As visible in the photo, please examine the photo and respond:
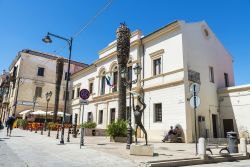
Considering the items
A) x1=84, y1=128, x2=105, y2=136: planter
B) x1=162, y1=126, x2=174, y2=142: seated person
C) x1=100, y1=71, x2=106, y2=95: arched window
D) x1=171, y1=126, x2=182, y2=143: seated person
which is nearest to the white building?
x1=171, y1=126, x2=182, y2=143: seated person

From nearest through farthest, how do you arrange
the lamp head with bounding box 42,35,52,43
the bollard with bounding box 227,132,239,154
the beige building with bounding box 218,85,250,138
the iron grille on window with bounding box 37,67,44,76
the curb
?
the curb < the bollard with bounding box 227,132,239,154 < the lamp head with bounding box 42,35,52,43 < the beige building with bounding box 218,85,250,138 < the iron grille on window with bounding box 37,67,44,76

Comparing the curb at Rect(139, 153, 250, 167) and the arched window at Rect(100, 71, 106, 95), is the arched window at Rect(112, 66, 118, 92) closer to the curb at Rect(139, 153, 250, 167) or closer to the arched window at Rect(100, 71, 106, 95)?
the arched window at Rect(100, 71, 106, 95)

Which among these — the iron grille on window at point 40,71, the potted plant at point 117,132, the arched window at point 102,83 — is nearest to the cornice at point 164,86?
the potted plant at point 117,132

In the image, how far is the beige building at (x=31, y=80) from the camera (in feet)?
117

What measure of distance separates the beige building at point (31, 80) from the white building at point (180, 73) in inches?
856

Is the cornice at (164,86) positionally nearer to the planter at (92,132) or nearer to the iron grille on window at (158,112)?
the iron grille on window at (158,112)

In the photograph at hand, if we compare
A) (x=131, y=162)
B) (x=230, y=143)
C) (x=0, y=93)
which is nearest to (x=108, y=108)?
(x=230, y=143)

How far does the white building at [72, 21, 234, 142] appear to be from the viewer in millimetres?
17328

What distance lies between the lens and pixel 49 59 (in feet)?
131

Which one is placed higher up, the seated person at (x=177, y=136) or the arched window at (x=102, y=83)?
the arched window at (x=102, y=83)

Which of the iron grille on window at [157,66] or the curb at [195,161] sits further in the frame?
the iron grille on window at [157,66]

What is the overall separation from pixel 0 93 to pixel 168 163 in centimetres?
5578

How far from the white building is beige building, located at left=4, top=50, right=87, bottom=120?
21731mm

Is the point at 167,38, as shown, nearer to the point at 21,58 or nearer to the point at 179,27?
the point at 179,27
